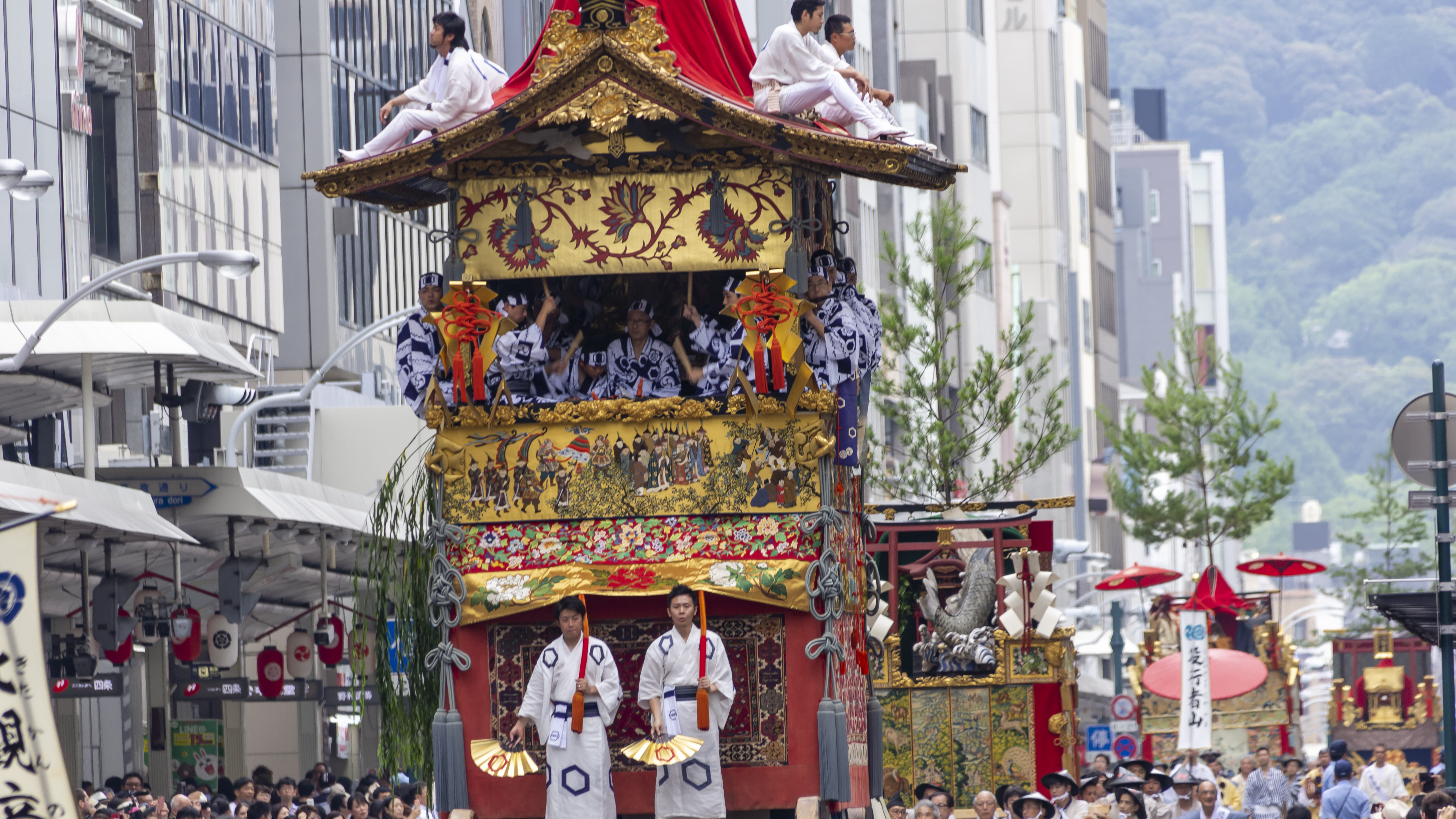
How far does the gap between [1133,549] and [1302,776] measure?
90.2 m

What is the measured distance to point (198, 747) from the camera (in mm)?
37938

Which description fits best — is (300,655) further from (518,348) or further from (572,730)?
(572,730)

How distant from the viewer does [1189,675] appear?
28.2 m

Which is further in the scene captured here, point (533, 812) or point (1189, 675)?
point (1189, 675)

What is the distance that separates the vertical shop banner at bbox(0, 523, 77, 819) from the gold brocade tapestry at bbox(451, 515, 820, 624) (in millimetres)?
5537

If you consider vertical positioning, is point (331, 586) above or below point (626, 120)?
below

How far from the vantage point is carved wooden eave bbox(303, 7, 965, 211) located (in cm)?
1434

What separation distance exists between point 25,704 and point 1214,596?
30.7 meters

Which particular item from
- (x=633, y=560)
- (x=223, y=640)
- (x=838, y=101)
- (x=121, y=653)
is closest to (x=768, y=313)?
(x=838, y=101)

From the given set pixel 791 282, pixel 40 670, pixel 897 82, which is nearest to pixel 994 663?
pixel 791 282

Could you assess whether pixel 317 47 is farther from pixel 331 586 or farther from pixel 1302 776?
pixel 1302 776

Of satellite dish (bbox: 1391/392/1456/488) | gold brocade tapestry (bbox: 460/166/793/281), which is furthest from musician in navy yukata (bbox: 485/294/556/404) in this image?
satellite dish (bbox: 1391/392/1456/488)

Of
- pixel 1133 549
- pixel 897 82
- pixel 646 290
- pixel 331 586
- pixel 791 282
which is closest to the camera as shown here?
pixel 791 282

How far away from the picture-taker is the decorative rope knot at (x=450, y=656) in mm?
14625
